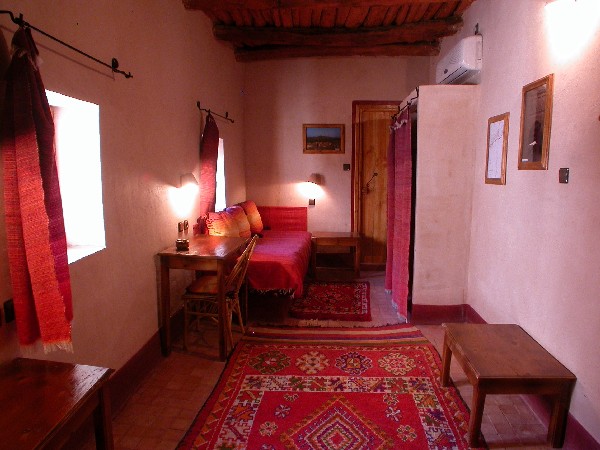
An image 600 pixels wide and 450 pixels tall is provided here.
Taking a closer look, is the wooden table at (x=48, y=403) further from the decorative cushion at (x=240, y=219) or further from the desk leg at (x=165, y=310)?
the decorative cushion at (x=240, y=219)

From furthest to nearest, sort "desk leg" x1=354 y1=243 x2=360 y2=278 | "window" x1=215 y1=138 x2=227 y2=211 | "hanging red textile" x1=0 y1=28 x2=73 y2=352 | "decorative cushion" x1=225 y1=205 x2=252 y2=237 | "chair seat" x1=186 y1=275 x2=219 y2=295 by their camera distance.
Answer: "desk leg" x1=354 y1=243 x2=360 y2=278, "window" x1=215 y1=138 x2=227 y2=211, "decorative cushion" x1=225 y1=205 x2=252 y2=237, "chair seat" x1=186 y1=275 x2=219 y2=295, "hanging red textile" x1=0 y1=28 x2=73 y2=352

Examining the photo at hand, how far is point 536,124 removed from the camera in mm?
2479

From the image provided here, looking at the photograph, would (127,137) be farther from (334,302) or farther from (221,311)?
(334,302)

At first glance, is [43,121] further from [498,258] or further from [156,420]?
[498,258]

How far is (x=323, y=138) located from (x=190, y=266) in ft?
10.7

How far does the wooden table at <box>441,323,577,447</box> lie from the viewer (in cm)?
204

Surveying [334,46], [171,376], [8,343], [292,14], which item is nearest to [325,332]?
[171,376]

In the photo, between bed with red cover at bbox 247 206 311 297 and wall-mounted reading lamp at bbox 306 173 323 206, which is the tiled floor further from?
wall-mounted reading lamp at bbox 306 173 323 206

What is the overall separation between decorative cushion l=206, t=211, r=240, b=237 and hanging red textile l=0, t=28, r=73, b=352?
2192mm

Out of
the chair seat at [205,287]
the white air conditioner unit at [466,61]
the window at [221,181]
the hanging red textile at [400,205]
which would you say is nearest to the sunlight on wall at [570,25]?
the white air conditioner unit at [466,61]

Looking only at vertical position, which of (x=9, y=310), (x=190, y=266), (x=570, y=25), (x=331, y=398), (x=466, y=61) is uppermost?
(x=466, y=61)

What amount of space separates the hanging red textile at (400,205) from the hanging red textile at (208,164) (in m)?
1.80

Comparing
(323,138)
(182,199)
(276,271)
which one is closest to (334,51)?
(323,138)

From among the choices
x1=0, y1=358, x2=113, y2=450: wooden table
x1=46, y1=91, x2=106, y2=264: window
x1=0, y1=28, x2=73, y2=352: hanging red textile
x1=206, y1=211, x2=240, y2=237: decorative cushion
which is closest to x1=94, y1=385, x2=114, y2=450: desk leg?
x1=0, y1=358, x2=113, y2=450: wooden table
